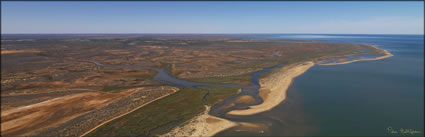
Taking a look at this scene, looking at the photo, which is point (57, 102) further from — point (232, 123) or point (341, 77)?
point (341, 77)

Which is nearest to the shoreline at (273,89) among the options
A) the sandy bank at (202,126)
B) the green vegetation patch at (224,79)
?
the sandy bank at (202,126)

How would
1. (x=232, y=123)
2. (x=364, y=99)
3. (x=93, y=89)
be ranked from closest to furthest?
(x=232, y=123) → (x=364, y=99) → (x=93, y=89)

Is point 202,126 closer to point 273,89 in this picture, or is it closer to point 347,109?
point 273,89

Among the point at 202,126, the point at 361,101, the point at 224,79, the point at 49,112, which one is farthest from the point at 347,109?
the point at 49,112

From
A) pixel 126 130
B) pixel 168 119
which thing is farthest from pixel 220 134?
pixel 126 130

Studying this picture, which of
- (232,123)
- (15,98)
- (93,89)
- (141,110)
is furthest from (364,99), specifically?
(15,98)

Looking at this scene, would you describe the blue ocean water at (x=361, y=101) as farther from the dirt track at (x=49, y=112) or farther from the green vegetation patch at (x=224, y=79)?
the dirt track at (x=49, y=112)

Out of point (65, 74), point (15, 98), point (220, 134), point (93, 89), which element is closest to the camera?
point (220, 134)

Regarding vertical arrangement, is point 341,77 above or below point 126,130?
above

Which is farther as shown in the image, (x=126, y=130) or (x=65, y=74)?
(x=65, y=74)
